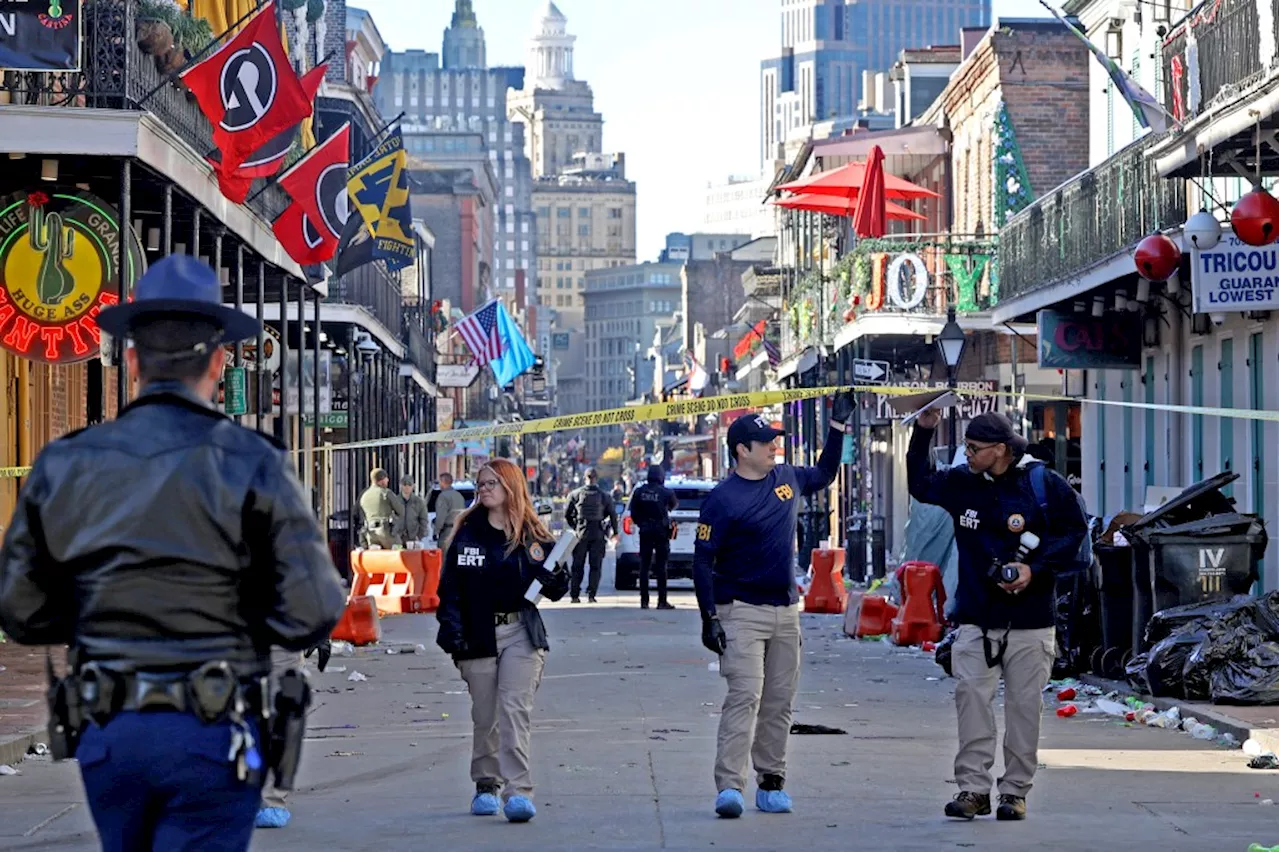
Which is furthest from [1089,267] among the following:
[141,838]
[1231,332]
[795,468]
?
[141,838]

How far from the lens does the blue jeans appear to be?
15.5 feet

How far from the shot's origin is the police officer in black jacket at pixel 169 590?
4.73 m

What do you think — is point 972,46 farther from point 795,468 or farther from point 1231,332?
point 795,468

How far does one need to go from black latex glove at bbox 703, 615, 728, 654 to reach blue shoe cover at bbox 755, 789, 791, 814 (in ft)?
2.17

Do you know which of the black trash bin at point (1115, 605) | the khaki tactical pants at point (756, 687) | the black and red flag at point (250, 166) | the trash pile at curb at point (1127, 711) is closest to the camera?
the khaki tactical pants at point (756, 687)

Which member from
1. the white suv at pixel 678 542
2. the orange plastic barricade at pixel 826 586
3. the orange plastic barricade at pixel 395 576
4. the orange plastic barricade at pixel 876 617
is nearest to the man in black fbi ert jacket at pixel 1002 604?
the orange plastic barricade at pixel 876 617

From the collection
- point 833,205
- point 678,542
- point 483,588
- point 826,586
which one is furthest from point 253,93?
point 833,205

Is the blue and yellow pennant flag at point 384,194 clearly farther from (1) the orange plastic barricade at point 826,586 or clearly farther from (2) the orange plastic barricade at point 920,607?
(2) the orange plastic barricade at point 920,607

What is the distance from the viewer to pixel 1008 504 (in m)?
10.2

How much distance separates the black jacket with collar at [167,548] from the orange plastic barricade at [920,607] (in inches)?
661

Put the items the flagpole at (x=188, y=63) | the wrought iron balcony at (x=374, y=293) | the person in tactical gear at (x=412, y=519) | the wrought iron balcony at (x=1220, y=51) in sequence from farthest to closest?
the wrought iron balcony at (x=374, y=293) < the person in tactical gear at (x=412, y=519) < the wrought iron balcony at (x=1220, y=51) < the flagpole at (x=188, y=63)

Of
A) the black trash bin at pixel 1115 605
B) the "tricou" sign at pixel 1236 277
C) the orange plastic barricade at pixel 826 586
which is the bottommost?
the orange plastic barricade at pixel 826 586

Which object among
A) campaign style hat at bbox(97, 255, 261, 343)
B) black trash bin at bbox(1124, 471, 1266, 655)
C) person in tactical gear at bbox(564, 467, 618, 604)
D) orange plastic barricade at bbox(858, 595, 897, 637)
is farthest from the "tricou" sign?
campaign style hat at bbox(97, 255, 261, 343)

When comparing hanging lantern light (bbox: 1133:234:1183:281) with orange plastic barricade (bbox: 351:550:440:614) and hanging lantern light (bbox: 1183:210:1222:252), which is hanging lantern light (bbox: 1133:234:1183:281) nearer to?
hanging lantern light (bbox: 1183:210:1222:252)
